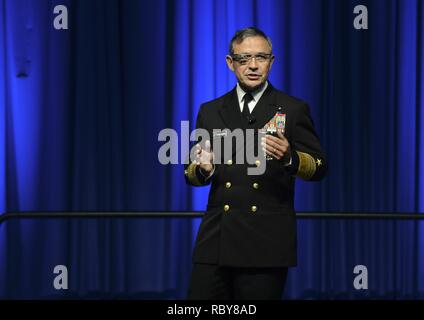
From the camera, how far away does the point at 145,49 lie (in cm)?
475

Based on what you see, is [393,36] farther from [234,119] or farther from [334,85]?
[234,119]

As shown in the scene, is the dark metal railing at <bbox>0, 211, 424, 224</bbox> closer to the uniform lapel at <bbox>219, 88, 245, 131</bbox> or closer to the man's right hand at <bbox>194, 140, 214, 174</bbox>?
the uniform lapel at <bbox>219, 88, 245, 131</bbox>

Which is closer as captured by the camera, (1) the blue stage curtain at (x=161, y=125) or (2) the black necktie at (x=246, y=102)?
(2) the black necktie at (x=246, y=102)

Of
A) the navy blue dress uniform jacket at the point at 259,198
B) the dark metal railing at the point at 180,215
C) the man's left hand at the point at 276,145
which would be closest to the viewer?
the man's left hand at the point at 276,145

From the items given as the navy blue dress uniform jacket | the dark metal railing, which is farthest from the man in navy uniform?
the dark metal railing

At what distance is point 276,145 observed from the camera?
2.30 metres

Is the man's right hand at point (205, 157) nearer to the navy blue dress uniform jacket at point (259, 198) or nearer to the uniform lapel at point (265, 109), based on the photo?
the navy blue dress uniform jacket at point (259, 198)

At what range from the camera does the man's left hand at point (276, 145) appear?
90.6 inches

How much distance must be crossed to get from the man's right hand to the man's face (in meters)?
0.27

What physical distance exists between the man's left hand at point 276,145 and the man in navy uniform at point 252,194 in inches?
1.3

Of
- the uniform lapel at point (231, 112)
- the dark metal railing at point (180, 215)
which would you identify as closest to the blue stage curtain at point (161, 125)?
the dark metal railing at point (180, 215)

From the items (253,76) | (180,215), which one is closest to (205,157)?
(253,76)

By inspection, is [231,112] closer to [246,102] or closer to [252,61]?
[246,102]

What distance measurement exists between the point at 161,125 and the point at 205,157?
238 cm
